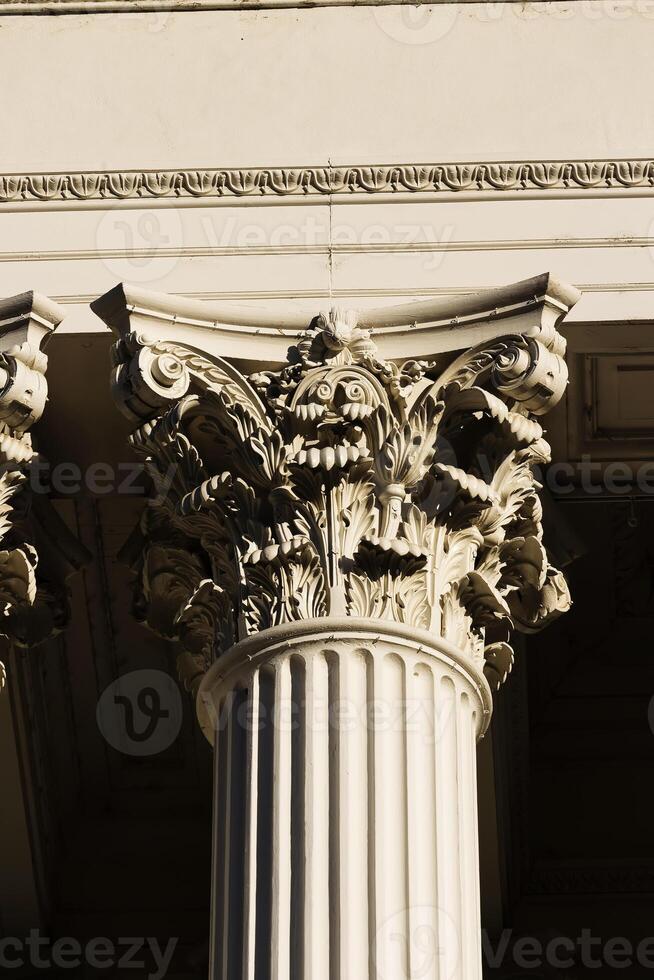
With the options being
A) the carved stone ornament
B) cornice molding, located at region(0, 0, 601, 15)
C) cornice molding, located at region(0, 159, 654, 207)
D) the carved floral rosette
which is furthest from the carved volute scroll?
cornice molding, located at region(0, 0, 601, 15)

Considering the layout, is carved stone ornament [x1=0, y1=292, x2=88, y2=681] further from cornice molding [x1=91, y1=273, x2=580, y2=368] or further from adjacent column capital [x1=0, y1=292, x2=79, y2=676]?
cornice molding [x1=91, y1=273, x2=580, y2=368]

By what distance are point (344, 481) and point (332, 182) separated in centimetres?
312

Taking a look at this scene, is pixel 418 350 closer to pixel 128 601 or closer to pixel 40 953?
pixel 128 601

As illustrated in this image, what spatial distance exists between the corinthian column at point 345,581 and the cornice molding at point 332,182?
1.52 meters

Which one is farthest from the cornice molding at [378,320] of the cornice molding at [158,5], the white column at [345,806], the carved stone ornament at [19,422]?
the cornice molding at [158,5]

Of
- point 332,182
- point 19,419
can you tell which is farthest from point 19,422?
point 332,182

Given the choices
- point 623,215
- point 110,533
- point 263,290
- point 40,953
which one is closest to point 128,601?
point 110,533

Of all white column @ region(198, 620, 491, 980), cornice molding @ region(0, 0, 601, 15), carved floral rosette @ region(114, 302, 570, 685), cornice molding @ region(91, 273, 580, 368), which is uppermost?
cornice molding @ region(0, 0, 601, 15)

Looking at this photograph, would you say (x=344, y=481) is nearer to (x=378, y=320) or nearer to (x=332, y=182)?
(x=378, y=320)

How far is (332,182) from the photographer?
18297mm

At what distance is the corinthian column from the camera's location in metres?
14.9

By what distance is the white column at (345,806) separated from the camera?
48.0 ft

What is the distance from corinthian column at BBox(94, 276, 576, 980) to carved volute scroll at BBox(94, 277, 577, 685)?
0.02 meters

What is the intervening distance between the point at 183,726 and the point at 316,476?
24.6ft
